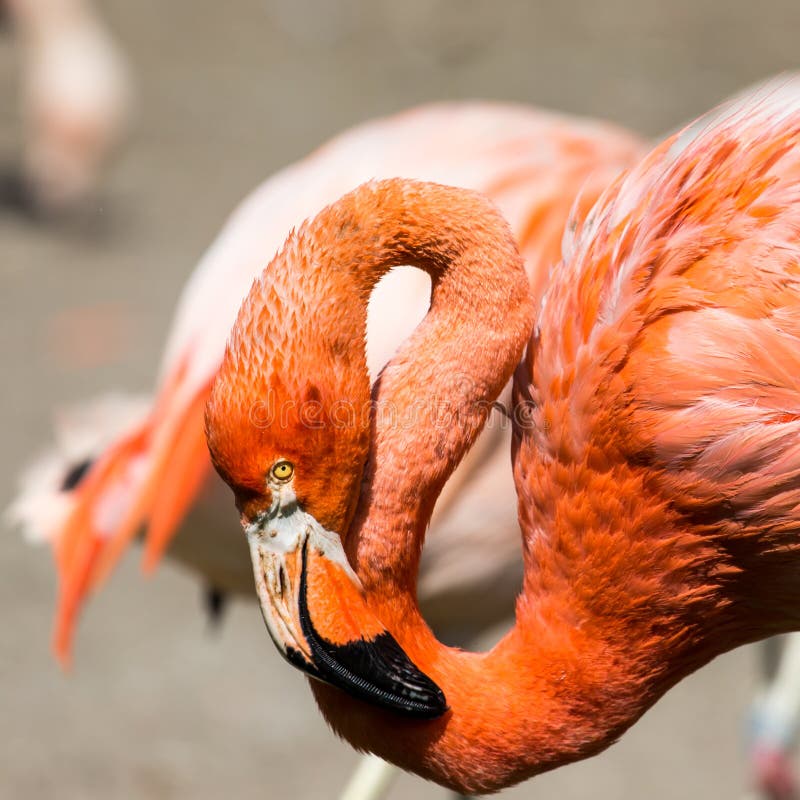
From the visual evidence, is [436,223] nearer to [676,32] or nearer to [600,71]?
[600,71]

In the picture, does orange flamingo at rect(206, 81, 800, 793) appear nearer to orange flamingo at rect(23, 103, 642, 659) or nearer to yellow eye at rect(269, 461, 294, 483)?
yellow eye at rect(269, 461, 294, 483)

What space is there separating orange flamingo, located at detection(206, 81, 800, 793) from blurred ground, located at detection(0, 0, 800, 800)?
6.37 feet

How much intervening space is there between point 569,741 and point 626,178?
850 millimetres

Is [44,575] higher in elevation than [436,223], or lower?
lower

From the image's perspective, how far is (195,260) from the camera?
622cm

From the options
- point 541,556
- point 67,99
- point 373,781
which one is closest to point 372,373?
point 541,556

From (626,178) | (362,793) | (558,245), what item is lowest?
(362,793)

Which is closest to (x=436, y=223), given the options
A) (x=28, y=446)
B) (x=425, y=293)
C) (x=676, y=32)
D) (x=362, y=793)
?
(x=425, y=293)

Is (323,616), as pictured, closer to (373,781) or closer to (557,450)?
(557,450)

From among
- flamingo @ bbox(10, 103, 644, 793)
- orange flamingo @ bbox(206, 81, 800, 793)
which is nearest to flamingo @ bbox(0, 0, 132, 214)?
flamingo @ bbox(10, 103, 644, 793)

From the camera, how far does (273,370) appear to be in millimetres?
1695

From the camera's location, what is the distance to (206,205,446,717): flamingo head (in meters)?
1.71

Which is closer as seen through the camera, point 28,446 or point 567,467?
point 567,467

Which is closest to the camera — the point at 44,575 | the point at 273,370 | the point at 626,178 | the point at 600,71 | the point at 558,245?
the point at 273,370
